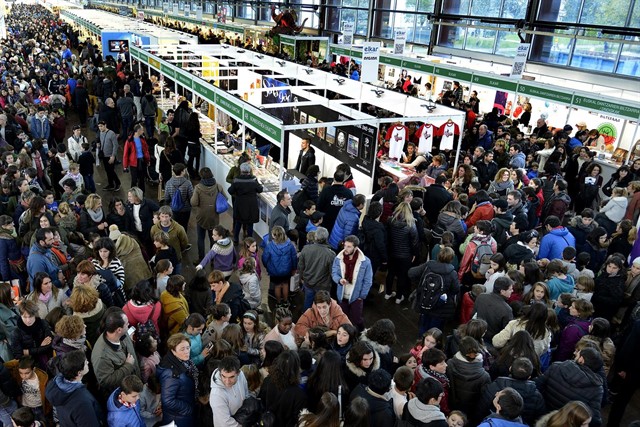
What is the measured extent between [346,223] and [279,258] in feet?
2.85

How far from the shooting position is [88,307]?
3646 millimetres

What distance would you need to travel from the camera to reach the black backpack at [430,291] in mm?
4555

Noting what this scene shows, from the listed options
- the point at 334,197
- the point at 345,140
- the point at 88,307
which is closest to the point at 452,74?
the point at 345,140

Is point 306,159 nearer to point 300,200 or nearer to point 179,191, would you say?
point 300,200

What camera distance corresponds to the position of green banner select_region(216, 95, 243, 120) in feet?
25.2

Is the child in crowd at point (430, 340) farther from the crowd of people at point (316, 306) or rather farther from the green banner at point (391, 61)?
the green banner at point (391, 61)

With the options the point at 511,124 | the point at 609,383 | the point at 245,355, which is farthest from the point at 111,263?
the point at 511,124

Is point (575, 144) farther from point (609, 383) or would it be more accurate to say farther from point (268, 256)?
point (268, 256)

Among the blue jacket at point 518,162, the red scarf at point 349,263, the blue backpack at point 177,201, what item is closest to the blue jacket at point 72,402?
the red scarf at point 349,263

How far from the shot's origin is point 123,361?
3.30 metres

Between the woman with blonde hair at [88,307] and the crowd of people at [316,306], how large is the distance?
0.01 meters

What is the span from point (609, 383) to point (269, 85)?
8970mm

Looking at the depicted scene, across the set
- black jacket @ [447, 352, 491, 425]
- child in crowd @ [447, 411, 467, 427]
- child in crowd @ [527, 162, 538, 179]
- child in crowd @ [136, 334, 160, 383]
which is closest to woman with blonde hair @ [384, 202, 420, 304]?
black jacket @ [447, 352, 491, 425]

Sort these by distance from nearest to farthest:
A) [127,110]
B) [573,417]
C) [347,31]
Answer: [573,417] → [127,110] → [347,31]
